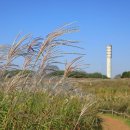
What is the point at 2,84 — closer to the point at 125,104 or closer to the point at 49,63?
the point at 49,63

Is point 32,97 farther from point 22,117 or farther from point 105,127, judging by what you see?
point 105,127

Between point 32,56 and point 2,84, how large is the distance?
0.87 metres

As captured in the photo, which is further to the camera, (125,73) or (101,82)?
(125,73)

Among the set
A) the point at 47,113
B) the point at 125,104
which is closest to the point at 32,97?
the point at 47,113

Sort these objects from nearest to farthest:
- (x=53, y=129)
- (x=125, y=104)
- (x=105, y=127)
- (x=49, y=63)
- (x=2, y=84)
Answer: (x=49, y=63) < (x=2, y=84) < (x=53, y=129) < (x=105, y=127) < (x=125, y=104)

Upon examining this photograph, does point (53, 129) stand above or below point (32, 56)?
below

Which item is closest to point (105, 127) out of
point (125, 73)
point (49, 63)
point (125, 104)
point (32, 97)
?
point (125, 104)

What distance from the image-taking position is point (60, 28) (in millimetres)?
5223

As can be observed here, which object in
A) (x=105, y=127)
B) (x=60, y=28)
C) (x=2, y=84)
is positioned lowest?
(x=105, y=127)

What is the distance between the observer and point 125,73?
55.5 meters

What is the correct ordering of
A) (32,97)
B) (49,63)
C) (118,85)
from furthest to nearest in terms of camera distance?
(118,85) < (32,97) < (49,63)

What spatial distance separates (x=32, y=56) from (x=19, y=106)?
0.95m

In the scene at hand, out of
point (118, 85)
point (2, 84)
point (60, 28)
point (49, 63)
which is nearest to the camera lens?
point (60, 28)

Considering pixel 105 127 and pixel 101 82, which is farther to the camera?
pixel 101 82
